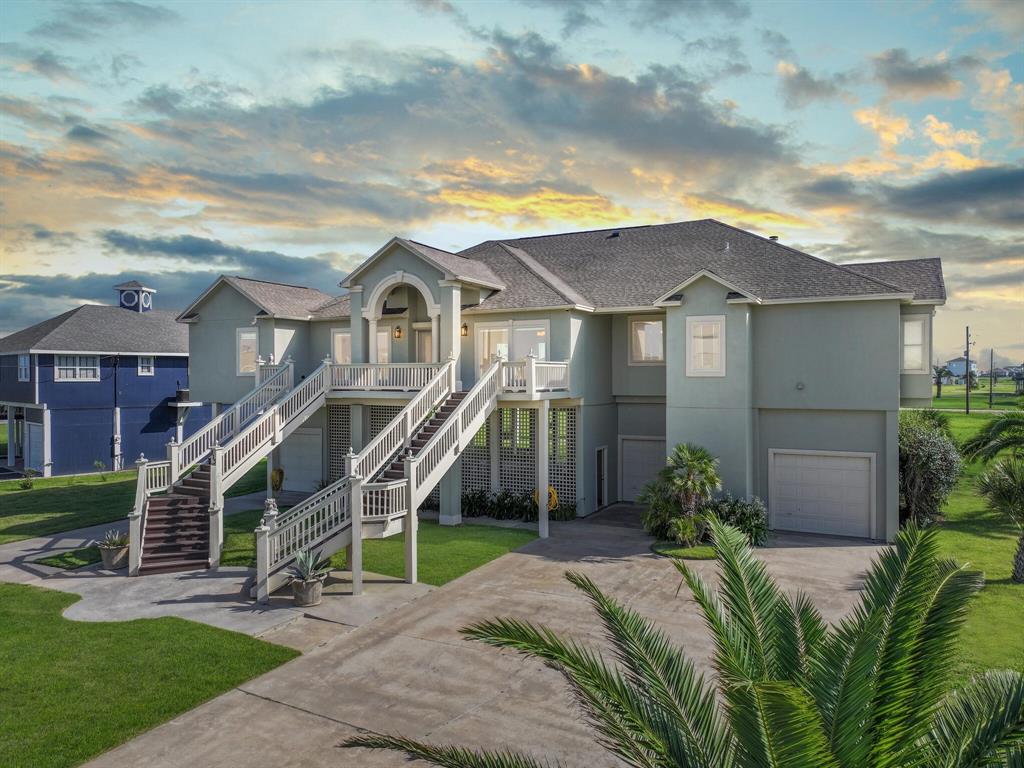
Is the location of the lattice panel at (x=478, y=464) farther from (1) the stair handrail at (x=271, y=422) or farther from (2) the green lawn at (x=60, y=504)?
(2) the green lawn at (x=60, y=504)

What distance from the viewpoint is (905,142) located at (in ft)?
56.7

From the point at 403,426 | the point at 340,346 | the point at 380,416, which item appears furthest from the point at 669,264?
the point at 340,346

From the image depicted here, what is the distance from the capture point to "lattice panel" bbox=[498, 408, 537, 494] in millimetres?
20683

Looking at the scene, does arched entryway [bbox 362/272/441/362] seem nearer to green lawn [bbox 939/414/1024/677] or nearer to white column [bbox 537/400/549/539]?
white column [bbox 537/400/549/539]

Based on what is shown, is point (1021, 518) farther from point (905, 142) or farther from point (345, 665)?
point (345, 665)

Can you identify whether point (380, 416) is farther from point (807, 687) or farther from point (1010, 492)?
point (807, 687)

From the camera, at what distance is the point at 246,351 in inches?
961

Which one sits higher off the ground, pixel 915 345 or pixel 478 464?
pixel 915 345

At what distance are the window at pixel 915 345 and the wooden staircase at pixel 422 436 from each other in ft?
41.2

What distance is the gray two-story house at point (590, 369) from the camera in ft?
57.7

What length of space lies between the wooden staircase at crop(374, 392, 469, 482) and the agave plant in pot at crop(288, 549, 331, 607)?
3024 mm

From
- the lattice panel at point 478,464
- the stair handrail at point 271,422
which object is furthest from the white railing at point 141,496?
the lattice panel at point 478,464

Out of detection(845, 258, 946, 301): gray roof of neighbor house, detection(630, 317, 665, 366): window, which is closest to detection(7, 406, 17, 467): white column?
detection(630, 317, 665, 366): window

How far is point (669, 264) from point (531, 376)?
7.62 metres
